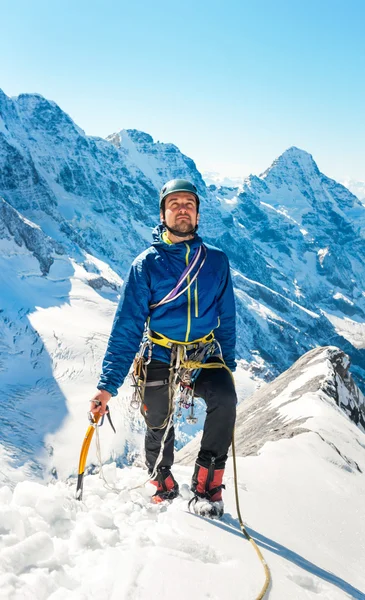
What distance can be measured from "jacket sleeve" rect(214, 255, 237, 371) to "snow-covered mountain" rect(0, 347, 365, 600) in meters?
1.71

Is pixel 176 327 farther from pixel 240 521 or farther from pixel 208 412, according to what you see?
pixel 240 521

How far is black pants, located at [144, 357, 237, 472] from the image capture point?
180 inches

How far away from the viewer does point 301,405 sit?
1112 cm

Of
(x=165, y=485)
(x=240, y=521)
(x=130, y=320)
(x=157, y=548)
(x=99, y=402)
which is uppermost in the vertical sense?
(x=130, y=320)

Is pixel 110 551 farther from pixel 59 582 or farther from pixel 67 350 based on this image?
pixel 67 350

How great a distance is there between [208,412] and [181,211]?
2.22 m

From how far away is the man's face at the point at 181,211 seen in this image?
4879 mm

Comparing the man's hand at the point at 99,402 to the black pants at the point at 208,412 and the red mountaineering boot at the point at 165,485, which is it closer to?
the black pants at the point at 208,412

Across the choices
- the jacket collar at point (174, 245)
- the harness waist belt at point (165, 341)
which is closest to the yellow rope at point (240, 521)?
the harness waist belt at point (165, 341)

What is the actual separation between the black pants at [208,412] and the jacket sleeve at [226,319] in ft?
0.95

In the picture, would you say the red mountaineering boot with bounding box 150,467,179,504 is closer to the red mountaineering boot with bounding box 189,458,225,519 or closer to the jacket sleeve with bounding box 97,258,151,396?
the red mountaineering boot with bounding box 189,458,225,519

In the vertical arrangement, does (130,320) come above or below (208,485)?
above

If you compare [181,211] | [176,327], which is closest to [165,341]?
[176,327]

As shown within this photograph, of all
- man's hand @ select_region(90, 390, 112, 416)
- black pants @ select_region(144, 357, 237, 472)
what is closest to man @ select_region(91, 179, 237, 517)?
black pants @ select_region(144, 357, 237, 472)
